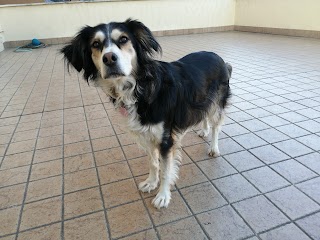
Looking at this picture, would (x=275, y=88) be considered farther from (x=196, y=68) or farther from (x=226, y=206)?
(x=226, y=206)

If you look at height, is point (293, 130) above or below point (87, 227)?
above

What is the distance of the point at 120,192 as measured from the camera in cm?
228

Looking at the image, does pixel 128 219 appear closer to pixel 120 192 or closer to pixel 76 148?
pixel 120 192

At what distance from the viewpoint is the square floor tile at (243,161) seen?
251 centimetres

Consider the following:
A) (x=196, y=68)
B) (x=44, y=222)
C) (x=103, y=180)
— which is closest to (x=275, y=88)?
(x=196, y=68)

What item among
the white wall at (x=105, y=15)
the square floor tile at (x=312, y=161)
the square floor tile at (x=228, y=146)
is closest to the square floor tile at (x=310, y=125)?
the square floor tile at (x=312, y=161)

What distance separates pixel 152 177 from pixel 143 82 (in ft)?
2.99

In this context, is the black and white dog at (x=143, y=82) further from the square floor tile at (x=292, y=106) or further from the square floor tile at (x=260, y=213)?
the square floor tile at (x=292, y=106)

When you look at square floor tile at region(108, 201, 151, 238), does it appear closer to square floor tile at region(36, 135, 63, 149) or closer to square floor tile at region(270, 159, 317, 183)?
square floor tile at region(270, 159, 317, 183)

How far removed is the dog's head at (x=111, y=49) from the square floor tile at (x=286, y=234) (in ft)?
4.93

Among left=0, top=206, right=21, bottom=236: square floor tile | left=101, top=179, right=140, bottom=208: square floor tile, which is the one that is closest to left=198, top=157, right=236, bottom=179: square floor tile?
left=101, top=179, right=140, bottom=208: square floor tile

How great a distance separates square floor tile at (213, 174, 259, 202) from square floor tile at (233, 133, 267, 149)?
580mm

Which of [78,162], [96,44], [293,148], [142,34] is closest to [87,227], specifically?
[78,162]

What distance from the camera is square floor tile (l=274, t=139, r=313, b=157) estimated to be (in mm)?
2643
